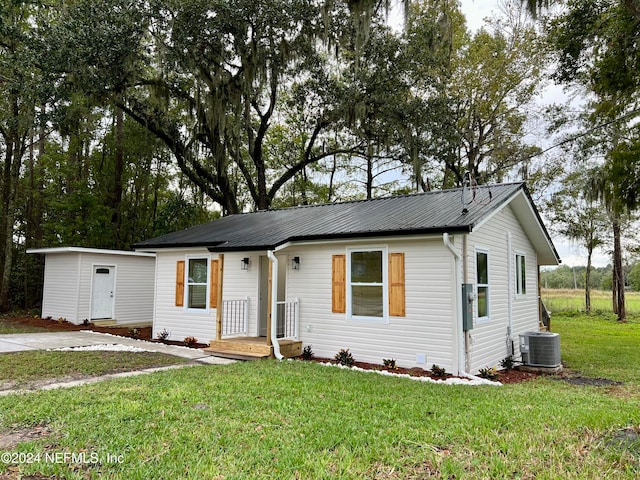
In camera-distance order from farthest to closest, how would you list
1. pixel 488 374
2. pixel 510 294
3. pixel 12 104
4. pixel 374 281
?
pixel 12 104 → pixel 510 294 → pixel 374 281 → pixel 488 374

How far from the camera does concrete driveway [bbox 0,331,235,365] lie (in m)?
8.24

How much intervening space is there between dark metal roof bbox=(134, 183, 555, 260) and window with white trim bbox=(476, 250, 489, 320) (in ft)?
3.34

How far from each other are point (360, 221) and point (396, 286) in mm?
1714

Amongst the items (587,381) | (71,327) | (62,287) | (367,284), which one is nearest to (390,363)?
(367,284)

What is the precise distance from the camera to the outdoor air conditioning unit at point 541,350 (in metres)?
8.50

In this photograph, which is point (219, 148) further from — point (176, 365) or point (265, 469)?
point (265, 469)

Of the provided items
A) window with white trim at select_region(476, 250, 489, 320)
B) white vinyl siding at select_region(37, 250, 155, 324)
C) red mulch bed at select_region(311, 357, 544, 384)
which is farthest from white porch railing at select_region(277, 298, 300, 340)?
white vinyl siding at select_region(37, 250, 155, 324)

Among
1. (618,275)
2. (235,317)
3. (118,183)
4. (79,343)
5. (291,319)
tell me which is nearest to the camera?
→ (291,319)

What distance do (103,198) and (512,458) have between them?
18.9 m

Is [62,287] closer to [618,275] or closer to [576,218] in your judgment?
Result: [576,218]

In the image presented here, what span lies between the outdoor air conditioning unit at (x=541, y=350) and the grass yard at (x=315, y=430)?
8.87ft

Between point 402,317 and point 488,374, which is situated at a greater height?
point 402,317

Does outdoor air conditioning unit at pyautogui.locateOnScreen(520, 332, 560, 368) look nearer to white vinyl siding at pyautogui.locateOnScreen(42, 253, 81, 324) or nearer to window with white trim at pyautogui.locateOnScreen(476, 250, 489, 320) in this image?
window with white trim at pyautogui.locateOnScreen(476, 250, 489, 320)

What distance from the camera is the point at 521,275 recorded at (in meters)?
10.2
